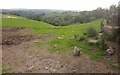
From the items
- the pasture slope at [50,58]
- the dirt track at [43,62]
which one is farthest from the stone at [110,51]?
the dirt track at [43,62]

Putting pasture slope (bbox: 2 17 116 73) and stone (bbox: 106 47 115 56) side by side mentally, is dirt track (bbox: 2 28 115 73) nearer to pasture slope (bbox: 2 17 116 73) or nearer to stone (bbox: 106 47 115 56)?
pasture slope (bbox: 2 17 116 73)

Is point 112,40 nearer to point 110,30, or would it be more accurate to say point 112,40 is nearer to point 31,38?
point 110,30

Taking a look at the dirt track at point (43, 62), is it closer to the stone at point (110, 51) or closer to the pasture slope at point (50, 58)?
the pasture slope at point (50, 58)

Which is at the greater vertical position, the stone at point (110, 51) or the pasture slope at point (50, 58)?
the stone at point (110, 51)

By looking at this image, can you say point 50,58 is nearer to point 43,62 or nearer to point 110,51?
point 43,62

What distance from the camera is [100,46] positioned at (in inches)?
490

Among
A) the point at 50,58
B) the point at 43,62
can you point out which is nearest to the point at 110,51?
the point at 50,58

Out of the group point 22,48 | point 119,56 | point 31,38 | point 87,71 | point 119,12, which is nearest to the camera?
point 87,71

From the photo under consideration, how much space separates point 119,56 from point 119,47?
26.3 inches

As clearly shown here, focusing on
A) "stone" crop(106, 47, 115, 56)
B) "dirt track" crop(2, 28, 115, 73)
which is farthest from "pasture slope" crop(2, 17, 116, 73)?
"stone" crop(106, 47, 115, 56)

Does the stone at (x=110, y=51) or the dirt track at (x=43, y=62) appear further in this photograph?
the stone at (x=110, y=51)

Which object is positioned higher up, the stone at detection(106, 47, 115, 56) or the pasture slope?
the stone at detection(106, 47, 115, 56)

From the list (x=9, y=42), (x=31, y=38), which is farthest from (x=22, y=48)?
(x=31, y=38)

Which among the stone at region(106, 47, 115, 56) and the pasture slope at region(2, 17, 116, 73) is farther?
the stone at region(106, 47, 115, 56)
